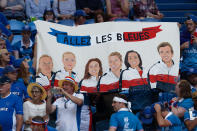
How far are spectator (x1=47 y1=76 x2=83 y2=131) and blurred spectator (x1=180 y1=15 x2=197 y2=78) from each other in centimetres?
204

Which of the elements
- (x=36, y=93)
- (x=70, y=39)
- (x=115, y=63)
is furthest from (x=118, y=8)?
(x=36, y=93)

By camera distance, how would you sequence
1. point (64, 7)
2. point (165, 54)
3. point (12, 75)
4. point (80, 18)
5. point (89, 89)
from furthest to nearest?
1. point (64, 7)
2. point (80, 18)
3. point (165, 54)
4. point (89, 89)
5. point (12, 75)

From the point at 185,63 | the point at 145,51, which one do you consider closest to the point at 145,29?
the point at 145,51

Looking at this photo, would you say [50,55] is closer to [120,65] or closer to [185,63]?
[120,65]

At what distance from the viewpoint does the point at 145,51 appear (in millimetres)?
7234

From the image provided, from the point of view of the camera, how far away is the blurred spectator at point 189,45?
24.5 ft

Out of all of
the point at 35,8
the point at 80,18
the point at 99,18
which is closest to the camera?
the point at 99,18

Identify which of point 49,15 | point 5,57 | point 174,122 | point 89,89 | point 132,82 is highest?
point 49,15

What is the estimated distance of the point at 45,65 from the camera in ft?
22.9

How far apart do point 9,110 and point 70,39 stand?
1.84 meters

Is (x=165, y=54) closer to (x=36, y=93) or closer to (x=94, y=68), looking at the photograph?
(x=94, y=68)

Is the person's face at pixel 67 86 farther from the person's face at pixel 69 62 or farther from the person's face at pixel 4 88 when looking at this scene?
the person's face at pixel 4 88

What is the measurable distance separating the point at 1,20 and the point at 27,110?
2.52 metres

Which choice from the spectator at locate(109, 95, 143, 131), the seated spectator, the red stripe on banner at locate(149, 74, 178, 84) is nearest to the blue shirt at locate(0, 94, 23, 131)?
the spectator at locate(109, 95, 143, 131)
